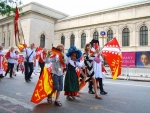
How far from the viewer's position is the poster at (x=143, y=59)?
26953 mm

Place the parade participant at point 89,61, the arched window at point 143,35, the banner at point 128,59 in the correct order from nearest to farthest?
the parade participant at point 89,61 → the banner at point 128,59 → the arched window at point 143,35

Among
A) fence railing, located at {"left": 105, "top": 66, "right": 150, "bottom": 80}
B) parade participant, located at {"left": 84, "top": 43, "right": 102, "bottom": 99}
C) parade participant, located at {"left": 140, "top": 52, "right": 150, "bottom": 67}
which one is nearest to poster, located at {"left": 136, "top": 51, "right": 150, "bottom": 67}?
A: parade participant, located at {"left": 140, "top": 52, "right": 150, "bottom": 67}

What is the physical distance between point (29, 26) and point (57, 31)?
22.5 ft

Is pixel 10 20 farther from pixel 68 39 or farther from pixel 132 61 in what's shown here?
pixel 132 61

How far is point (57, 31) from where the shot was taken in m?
41.2

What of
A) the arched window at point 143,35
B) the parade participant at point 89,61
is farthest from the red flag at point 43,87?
the arched window at point 143,35

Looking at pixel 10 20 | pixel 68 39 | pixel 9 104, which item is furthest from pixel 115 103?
pixel 10 20

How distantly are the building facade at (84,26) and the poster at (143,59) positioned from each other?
103 centimetres

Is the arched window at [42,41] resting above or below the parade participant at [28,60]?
above

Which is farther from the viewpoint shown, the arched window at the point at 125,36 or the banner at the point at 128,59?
the arched window at the point at 125,36

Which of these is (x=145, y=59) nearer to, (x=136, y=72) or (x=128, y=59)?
→ (x=128, y=59)

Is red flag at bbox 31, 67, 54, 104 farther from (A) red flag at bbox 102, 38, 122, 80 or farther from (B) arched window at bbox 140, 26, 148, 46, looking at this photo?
(B) arched window at bbox 140, 26, 148, 46

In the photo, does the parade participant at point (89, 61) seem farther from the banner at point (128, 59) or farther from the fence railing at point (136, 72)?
the banner at point (128, 59)

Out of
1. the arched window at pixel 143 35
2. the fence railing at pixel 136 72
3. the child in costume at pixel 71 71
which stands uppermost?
the arched window at pixel 143 35
